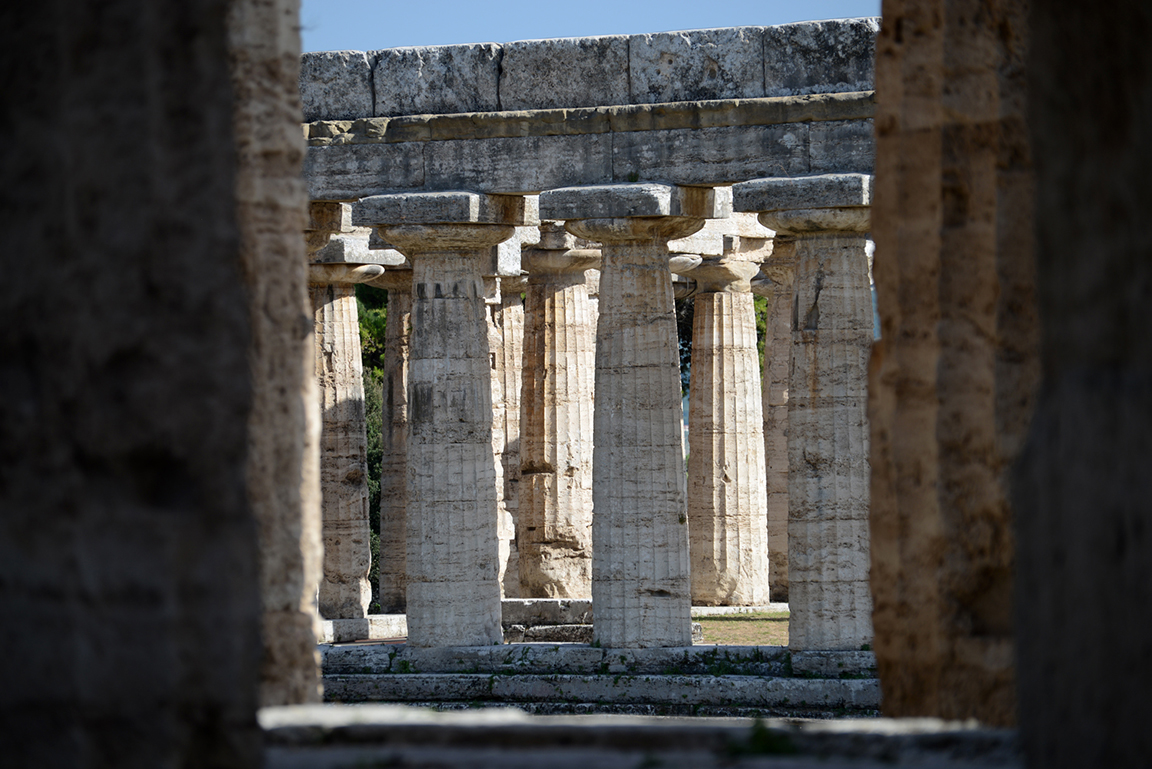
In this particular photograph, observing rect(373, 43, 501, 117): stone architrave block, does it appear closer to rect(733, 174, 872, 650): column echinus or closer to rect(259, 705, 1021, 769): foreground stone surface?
rect(733, 174, 872, 650): column echinus

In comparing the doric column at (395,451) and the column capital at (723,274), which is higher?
the column capital at (723,274)

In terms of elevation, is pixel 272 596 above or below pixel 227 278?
below

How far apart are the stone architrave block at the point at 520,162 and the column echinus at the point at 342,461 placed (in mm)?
5603

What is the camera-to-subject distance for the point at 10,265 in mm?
5730

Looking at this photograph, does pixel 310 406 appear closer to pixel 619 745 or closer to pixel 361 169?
pixel 619 745

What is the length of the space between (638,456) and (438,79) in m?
5.81

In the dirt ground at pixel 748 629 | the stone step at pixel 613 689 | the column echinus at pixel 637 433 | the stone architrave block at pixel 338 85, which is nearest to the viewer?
the stone step at pixel 613 689

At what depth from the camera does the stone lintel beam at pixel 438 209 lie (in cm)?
2116

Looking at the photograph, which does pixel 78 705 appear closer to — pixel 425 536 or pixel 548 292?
pixel 425 536

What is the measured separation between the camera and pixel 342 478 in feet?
88.5

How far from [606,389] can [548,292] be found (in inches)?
256

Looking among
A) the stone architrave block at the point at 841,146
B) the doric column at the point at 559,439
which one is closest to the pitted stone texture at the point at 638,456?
the stone architrave block at the point at 841,146

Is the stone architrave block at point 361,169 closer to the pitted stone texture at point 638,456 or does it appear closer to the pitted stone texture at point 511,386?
the pitted stone texture at point 638,456

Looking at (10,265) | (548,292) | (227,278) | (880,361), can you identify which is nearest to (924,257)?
(880,361)
